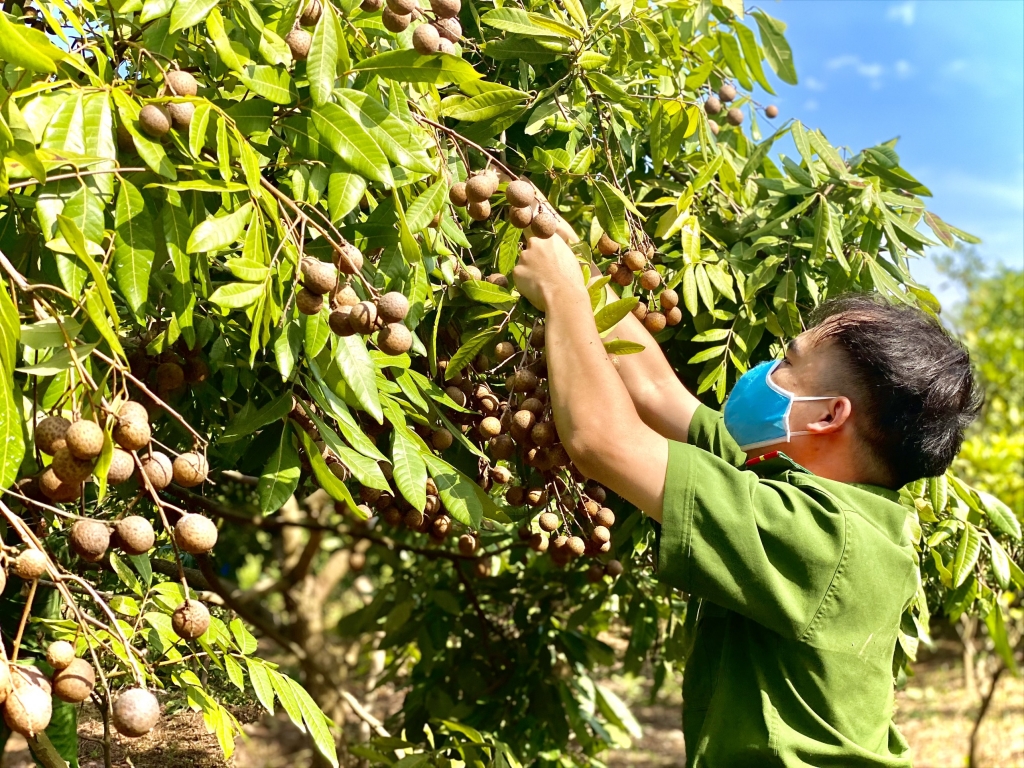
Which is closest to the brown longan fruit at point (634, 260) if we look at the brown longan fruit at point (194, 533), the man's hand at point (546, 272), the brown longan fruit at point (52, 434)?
the man's hand at point (546, 272)

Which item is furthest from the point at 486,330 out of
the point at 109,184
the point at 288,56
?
the point at 109,184

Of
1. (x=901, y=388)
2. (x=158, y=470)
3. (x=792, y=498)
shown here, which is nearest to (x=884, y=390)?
(x=901, y=388)

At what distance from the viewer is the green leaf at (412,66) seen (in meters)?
1.49

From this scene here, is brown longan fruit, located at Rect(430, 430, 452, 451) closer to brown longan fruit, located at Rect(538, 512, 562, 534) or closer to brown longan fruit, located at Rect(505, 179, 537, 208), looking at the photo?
brown longan fruit, located at Rect(538, 512, 562, 534)

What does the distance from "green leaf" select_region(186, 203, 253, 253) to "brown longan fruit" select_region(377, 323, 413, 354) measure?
0.24 meters

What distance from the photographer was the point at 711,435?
7.18 feet

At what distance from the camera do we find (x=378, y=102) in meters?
1.47

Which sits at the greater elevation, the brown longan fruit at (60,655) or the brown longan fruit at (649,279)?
the brown longan fruit at (649,279)

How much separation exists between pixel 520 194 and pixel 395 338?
37cm

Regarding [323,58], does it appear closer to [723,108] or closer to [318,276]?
[318,276]

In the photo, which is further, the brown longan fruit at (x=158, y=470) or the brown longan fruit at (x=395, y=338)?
the brown longan fruit at (x=395, y=338)

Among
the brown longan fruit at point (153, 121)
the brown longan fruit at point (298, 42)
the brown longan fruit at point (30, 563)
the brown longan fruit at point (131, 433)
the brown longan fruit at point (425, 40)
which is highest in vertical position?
the brown longan fruit at point (425, 40)

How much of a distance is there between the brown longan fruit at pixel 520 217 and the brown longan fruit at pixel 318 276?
41 centimetres

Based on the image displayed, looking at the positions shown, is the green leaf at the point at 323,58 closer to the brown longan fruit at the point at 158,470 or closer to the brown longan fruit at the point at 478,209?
the brown longan fruit at the point at 478,209
